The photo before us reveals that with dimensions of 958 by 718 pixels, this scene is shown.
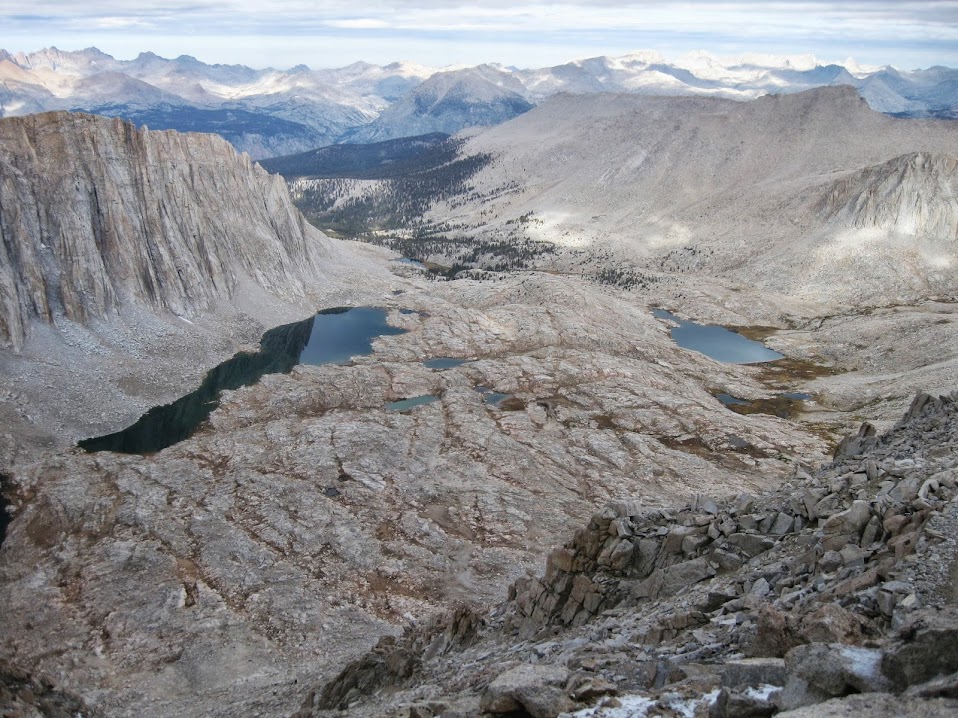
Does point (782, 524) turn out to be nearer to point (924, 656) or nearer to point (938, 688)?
point (924, 656)

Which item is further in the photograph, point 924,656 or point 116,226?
point 116,226

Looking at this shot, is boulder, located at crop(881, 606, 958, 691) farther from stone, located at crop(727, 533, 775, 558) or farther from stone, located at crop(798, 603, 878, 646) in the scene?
stone, located at crop(727, 533, 775, 558)

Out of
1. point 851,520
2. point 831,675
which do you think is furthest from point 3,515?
point 831,675

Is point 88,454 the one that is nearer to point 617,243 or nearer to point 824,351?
point 824,351

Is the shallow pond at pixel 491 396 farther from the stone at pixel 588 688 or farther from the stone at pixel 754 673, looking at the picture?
the stone at pixel 754 673

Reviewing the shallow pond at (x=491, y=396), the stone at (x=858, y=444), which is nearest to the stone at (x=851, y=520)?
the stone at (x=858, y=444)

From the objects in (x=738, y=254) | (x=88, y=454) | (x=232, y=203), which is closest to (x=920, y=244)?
(x=738, y=254)
